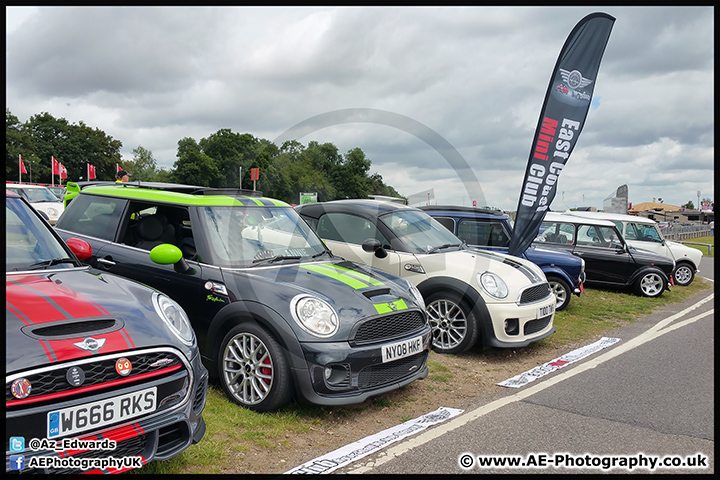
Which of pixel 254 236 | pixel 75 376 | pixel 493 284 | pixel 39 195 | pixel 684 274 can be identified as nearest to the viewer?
pixel 75 376

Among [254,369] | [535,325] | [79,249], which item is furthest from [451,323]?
[79,249]

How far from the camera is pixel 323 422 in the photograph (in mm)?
3936

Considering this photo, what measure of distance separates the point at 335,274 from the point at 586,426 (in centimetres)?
243

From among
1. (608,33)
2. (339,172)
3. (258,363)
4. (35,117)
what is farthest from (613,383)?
(35,117)

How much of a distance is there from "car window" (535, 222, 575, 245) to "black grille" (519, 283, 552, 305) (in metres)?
5.91

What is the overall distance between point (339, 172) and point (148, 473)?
35.6ft

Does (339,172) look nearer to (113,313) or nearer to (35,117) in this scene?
(113,313)

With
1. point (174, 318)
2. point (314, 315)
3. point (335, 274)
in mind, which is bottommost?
point (314, 315)

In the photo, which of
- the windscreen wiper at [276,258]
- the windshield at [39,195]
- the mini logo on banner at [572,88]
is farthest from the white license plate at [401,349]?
the windshield at [39,195]

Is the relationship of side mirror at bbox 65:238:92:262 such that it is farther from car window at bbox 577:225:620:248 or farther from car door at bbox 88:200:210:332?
car window at bbox 577:225:620:248

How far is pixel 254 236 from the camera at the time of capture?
481 cm

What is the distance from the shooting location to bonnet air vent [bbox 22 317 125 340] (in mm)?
2391

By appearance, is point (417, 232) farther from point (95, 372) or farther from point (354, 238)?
point (95, 372)

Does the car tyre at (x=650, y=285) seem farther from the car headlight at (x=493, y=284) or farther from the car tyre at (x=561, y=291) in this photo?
the car headlight at (x=493, y=284)
